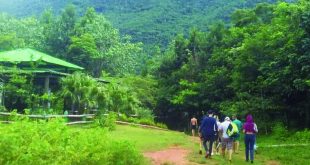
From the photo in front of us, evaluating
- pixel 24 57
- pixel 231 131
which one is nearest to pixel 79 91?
pixel 24 57

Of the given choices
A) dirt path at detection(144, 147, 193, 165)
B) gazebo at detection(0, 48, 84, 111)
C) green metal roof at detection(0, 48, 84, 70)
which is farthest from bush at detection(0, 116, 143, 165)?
green metal roof at detection(0, 48, 84, 70)

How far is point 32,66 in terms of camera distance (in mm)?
27969

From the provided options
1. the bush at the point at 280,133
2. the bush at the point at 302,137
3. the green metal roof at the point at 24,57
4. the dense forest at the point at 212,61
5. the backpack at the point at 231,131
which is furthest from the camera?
the green metal roof at the point at 24,57

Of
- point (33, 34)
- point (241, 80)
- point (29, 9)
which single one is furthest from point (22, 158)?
point (29, 9)

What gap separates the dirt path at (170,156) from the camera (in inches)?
531

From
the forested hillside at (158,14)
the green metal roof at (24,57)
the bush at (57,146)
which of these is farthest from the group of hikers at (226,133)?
the forested hillside at (158,14)

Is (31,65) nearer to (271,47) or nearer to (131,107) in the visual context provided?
(131,107)

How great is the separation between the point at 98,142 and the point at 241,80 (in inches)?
857

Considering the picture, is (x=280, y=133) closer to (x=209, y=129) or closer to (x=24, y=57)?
(x=209, y=129)

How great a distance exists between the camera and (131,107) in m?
32.3

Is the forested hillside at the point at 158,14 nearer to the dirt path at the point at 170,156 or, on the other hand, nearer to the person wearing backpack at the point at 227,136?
the dirt path at the point at 170,156

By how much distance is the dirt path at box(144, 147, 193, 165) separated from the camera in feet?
44.3

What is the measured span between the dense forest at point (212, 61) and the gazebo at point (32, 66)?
4585 mm

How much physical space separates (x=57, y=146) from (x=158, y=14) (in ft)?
233
